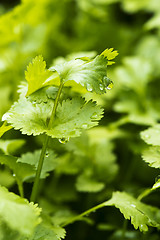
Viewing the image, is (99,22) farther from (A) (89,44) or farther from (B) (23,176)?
(B) (23,176)

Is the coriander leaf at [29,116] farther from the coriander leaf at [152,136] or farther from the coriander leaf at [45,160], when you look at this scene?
the coriander leaf at [152,136]

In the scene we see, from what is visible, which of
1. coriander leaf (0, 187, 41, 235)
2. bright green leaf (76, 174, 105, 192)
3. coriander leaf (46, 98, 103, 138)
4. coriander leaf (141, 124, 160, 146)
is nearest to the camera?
coriander leaf (0, 187, 41, 235)

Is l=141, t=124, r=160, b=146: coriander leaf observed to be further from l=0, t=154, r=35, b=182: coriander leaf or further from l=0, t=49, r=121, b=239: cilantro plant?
l=0, t=154, r=35, b=182: coriander leaf

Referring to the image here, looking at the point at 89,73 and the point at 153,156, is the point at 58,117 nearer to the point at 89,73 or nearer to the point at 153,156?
the point at 89,73

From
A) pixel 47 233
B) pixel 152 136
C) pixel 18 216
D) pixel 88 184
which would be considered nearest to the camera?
pixel 18 216

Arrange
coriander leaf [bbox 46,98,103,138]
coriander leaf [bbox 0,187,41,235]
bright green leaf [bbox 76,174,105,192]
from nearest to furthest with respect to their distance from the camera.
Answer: coriander leaf [bbox 0,187,41,235] < coriander leaf [bbox 46,98,103,138] < bright green leaf [bbox 76,174,105,192]

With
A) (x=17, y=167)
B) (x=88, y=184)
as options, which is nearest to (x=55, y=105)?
(x=17, y=167)

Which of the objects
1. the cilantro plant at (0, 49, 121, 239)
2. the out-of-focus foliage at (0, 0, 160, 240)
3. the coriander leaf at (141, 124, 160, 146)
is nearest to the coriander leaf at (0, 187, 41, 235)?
the out-of-focus foliage at (0, 0, 160, 240)
